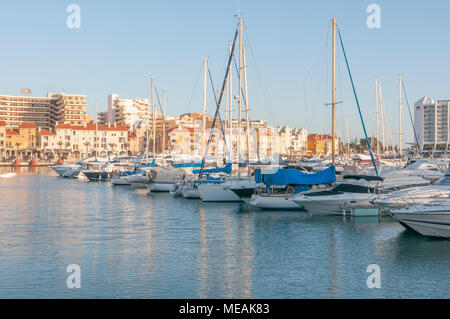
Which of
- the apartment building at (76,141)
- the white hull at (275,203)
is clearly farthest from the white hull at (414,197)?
the apartment building at (76,141)

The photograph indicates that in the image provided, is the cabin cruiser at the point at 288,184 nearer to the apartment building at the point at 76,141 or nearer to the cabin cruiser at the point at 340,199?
the cabin cruiser at the point at 340,199

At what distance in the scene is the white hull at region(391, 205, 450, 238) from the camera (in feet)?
73.8

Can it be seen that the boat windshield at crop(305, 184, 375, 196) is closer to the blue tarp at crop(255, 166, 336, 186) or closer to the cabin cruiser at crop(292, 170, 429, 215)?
the cabin cruiser at crop(292, 170, 429, 215)

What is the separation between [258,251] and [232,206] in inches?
655

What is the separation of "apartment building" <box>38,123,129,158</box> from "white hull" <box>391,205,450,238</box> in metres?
155

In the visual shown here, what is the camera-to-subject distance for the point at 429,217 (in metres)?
22.8

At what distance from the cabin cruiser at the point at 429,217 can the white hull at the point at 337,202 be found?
7.99 metres

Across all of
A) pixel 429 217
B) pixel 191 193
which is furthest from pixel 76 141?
pixel 429 217

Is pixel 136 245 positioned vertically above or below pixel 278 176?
below

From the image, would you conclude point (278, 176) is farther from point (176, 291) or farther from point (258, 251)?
point (176, 291)

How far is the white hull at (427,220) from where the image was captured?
22.5 meters

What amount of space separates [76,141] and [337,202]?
519 feet
